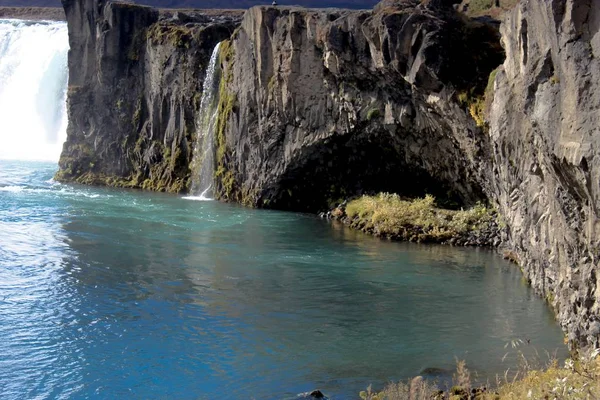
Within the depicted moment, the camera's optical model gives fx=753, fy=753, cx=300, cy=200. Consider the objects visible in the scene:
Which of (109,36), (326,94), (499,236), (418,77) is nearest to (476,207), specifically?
(499,236)

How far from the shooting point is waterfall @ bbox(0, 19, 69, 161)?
48781 millimetres

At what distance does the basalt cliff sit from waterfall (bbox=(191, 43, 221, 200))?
0.57 meters

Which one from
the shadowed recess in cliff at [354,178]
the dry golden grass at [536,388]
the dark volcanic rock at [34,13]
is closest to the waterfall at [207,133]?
the shadowed recess in cliff at [354,178]

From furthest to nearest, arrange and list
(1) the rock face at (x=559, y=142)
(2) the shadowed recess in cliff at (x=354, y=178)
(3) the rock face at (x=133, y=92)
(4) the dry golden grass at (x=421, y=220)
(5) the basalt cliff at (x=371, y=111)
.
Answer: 1. (3) the rock face at (x=133, y=92)
2. (2) the shadowed recess in cliff at (x=354, y=178)
3. (4) the dry golden grass at (x=421, y=220)
4. (5) the basalt cliff at (x=371, y=111)
5. (1) the rock face at (x=559, y=142)

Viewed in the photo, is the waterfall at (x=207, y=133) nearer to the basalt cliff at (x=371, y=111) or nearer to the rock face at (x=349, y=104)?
the basalt cliff at (x=371, y=111)

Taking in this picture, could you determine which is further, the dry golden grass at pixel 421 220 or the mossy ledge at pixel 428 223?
the dry golden grass at pixel 421 220

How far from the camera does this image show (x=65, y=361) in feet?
37.6

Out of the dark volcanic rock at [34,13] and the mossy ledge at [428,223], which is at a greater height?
the dark volcanic rock at [34,13]

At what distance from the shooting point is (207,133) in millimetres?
34656

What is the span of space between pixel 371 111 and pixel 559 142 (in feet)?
53.8

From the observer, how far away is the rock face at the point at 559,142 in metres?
9.15

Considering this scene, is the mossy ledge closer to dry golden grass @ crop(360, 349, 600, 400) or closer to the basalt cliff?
the basalt cliff

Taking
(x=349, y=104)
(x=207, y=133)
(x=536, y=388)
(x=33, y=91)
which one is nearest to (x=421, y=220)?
(x=349, y=104)

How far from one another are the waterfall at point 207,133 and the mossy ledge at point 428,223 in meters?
10.1
